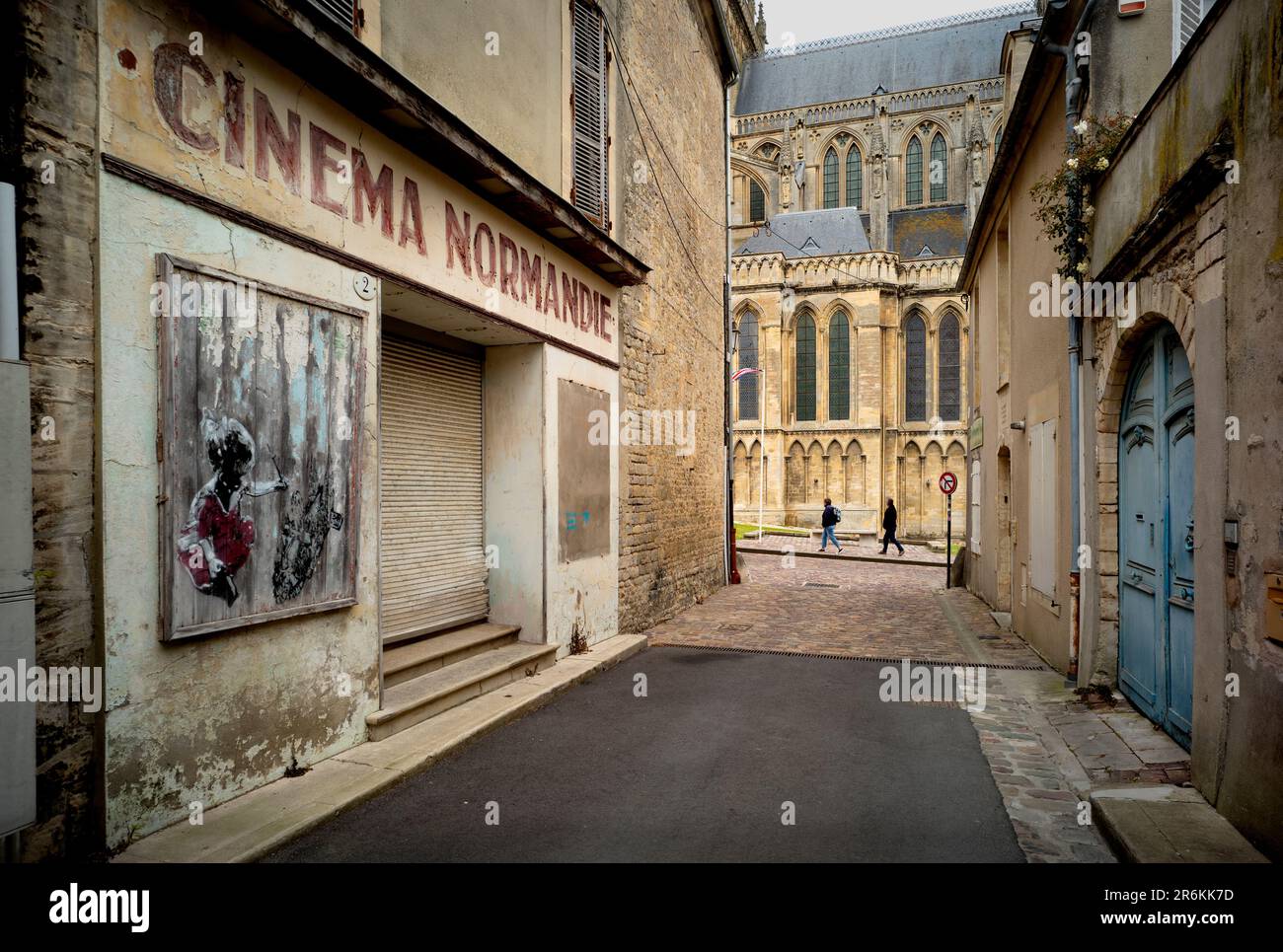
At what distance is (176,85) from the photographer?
13.1 feet

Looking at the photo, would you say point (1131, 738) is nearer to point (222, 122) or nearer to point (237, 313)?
point (237, 313)

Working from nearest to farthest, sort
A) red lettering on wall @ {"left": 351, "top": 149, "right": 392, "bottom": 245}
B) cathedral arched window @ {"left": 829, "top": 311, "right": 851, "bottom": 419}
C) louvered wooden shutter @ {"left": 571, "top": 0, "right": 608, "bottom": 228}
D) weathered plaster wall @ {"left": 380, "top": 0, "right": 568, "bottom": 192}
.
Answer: red lettering on wall @ {"left": 351, "top": 149, "right": 392, "bottom": 245}
weathered plaster wall @ {"left": 380, "top": 0, "right": 568, "bottom": 192}
louvered wooden shutter @ {"left": 571, "top": 0, "right": 608, "bottom": 228}
cathedral arched window @ {"left": 829, "top": 311, "right": 851, "bottom": 419}

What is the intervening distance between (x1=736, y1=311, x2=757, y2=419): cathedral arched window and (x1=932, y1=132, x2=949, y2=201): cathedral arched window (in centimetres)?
1420

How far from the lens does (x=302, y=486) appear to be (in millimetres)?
4797

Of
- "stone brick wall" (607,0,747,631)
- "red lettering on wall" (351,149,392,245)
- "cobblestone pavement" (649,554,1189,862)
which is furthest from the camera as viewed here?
"stone brick wall" (607,0,747,631)

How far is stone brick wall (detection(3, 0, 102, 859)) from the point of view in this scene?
330 cm

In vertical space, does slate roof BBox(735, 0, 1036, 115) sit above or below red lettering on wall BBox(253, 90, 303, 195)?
above

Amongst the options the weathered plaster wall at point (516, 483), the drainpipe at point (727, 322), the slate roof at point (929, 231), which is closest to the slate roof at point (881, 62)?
the slate roof at point (929, 231)

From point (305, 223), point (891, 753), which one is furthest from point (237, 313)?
point (891, 753)

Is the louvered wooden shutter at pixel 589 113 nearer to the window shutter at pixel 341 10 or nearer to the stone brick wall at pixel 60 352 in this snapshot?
the window shutter at pixel 341 10

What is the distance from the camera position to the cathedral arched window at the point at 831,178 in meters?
45.3

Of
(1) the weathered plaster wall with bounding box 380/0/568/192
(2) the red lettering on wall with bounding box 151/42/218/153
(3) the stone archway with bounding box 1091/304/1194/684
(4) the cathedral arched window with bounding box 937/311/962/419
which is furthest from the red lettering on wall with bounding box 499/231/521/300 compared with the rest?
(4) the cathedral arched window with bounding box 937/311/962/419

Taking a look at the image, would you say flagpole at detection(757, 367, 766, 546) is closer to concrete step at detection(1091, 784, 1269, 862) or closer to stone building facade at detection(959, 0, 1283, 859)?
stone building facade at detection(959, 0, 1283, 859)

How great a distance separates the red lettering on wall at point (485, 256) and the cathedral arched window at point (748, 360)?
33124 millimetres
